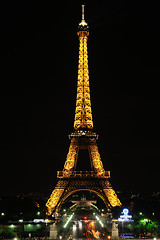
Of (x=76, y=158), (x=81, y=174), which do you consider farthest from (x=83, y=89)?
(x=81, y=174)

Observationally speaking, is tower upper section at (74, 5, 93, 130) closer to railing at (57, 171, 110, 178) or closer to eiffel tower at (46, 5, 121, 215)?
eiffel tower at (46, 5, 121, 215)

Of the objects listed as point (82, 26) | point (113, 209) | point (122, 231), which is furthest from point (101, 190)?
point (82, 26)

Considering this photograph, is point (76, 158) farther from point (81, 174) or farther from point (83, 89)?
point (83, 89)

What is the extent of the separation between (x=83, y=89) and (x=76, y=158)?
13107mm

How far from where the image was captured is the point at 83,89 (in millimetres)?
66312

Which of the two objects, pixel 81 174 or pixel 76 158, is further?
pixel 76 158

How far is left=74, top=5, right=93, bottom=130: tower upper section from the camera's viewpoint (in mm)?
65125

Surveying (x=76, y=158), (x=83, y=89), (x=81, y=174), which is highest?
(x=83, y=89)

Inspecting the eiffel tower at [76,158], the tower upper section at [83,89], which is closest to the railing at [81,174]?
the eiffel tower at [76,158]

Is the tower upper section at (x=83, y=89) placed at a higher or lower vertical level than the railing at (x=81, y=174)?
higher

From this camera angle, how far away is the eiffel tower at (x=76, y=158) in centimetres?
6053

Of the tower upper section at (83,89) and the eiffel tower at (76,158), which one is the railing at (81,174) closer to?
the eiffel tower at (76,158)

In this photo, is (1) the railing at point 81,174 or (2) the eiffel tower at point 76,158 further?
(1) the railing at point 81,174

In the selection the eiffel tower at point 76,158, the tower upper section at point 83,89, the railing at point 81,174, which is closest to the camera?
the eiffel tower at point 76,158
